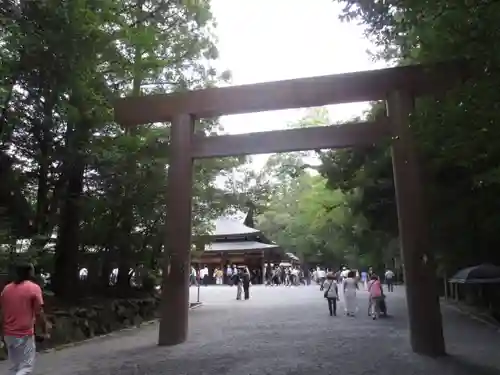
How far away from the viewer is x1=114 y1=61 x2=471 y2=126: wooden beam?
9.40m

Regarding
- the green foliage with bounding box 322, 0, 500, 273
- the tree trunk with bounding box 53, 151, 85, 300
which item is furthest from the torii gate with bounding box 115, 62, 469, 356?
the tree trunk with bounding box 53, 151, 85, 300

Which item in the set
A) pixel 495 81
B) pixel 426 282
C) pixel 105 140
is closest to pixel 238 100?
pixel 105 140

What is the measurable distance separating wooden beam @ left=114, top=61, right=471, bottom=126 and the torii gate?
18 millimetres

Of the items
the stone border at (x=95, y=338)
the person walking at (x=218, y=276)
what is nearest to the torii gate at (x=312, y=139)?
the stone border at (x=95, y=338)

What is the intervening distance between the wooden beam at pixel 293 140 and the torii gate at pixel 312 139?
0.8 inches

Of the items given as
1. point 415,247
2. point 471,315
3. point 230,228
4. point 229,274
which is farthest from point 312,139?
point 230,228

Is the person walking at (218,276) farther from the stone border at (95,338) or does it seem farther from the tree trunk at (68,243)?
the tree trunk at (68,243)

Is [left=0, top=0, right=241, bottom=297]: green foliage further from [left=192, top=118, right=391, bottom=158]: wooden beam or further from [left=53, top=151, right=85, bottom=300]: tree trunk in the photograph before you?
[left=192, top=118, right=391, bottom=158]: wooden beam

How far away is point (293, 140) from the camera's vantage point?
1032cm

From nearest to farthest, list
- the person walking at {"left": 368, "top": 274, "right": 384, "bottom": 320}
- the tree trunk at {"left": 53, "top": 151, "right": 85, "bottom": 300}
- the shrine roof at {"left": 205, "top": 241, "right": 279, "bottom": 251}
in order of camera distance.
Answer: the tree trunk at {"left": 53, "top": 151, "right": 85, "bottom": 300} < the person walking at {"left": 368, "top": 274, "right": 384, "bottom": 320} < the shrine roof at {"left": 205, "top": 241, "right": 279, "bottom": 251}

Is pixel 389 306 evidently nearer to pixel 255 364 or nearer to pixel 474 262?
pixel 474 262

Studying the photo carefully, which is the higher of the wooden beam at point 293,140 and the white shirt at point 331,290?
the wooden beam at point 293,140

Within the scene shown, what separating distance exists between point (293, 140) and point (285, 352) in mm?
4095

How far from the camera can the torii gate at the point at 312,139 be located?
343 inches
